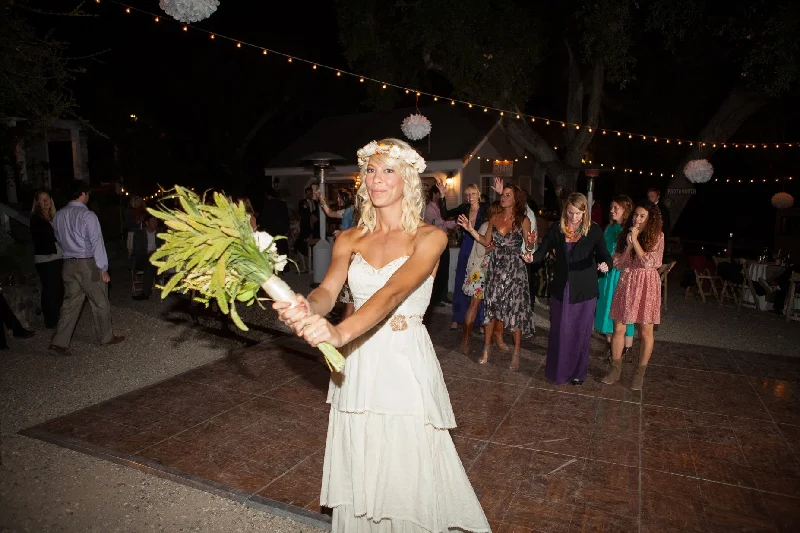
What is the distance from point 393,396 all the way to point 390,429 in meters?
0.17

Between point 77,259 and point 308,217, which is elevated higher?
point 308,217

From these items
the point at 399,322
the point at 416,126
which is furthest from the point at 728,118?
the point at 399,322

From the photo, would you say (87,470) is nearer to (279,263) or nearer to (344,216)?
(279,263)

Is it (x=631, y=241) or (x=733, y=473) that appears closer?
(x=733, y=473)

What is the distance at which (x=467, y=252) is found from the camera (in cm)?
750

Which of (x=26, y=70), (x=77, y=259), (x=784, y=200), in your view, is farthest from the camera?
(x=784, y=200)

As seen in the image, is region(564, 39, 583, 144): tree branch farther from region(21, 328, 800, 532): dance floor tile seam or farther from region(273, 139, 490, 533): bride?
region(273, 139, 490, 533): bride

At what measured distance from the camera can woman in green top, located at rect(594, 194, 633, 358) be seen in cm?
642

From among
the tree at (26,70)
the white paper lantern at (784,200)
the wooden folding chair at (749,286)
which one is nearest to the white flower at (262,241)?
the tree at (26,70)

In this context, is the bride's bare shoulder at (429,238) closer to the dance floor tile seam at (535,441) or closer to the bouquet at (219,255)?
the bouquet at (219,255)

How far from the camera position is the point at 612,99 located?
65.5 ft

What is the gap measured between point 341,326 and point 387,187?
2.70ft

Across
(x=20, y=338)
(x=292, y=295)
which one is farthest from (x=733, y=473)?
(x=20, y=338)

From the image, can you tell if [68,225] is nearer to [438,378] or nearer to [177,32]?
[438,378]
